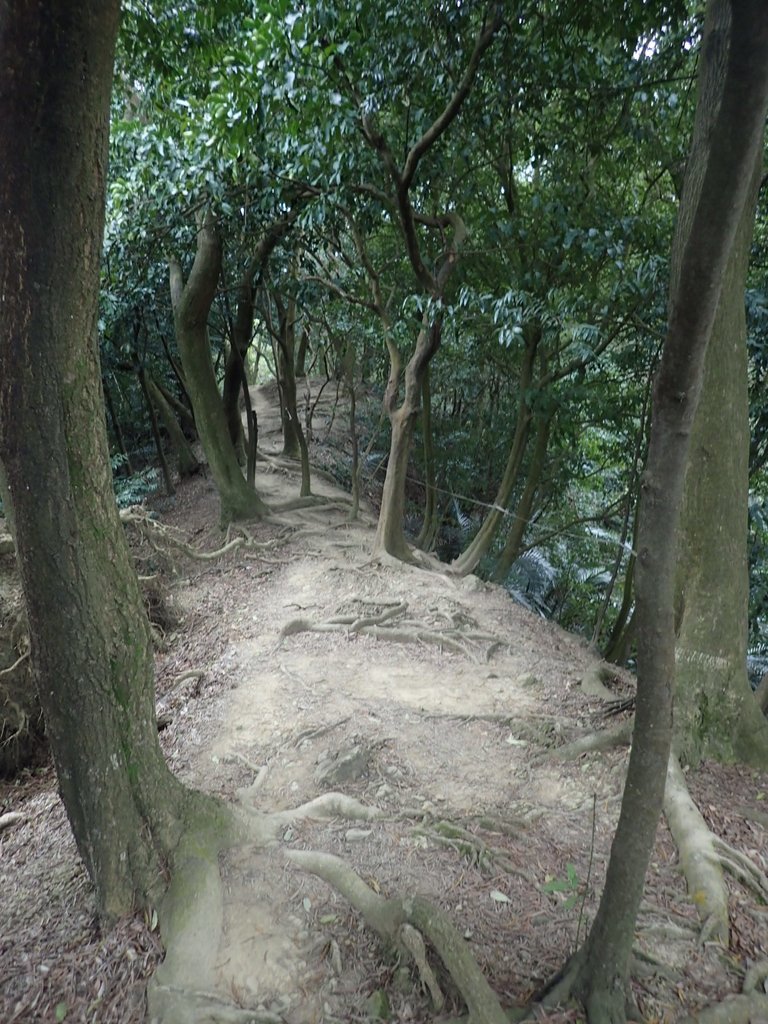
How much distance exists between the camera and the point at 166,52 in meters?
6.10

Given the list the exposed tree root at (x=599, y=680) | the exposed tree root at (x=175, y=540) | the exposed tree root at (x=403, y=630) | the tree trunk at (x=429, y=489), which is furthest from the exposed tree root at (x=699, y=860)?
the tree trunk at (x=429, y=489)

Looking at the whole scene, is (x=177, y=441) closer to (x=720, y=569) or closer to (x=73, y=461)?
(x=720, y=569)

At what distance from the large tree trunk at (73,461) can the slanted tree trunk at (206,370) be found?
7.79 metres

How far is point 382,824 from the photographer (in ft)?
12.8

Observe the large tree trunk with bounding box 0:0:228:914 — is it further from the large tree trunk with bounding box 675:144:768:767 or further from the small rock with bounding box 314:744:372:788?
the large tree trunk with bounding box 675:144:768:767

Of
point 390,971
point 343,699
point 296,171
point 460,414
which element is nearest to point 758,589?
point 460,414

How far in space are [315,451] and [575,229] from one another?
10434mm

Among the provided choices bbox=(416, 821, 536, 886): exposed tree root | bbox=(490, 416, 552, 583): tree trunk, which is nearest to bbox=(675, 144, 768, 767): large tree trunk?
bbox=(416, 821, 536, 886): exposed tree root

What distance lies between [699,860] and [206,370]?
9585 mm

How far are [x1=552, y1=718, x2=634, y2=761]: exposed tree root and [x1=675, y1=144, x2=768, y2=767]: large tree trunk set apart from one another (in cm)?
36

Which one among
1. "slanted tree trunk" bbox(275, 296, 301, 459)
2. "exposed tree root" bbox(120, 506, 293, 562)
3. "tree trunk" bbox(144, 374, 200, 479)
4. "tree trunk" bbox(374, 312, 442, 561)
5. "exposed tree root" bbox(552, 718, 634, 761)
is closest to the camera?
"exposed tree root" bbox(552, 718, 634, 761)

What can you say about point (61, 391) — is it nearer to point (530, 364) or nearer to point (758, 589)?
point (530, 364)

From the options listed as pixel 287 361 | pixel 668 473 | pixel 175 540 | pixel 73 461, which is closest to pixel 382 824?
pixel 73 461

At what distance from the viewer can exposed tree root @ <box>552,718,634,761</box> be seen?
466 centimetres
